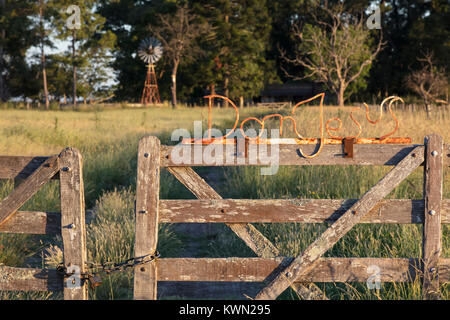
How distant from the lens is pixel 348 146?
3.65 metres

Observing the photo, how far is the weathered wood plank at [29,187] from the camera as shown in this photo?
11.8 ft

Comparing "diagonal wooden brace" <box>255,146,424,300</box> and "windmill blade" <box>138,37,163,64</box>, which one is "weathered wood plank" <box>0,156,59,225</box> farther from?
"windmill blade" <box>138,37,163,64</box>

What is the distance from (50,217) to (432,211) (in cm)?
287

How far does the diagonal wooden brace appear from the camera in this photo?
360 cm

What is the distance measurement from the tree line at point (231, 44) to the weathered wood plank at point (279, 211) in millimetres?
36268

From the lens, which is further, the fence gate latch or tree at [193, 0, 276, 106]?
tree at [193, 0, 276, 106]

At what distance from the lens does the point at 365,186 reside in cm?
688

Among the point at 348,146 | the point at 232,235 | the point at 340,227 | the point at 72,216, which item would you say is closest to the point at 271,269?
the point at 340,227

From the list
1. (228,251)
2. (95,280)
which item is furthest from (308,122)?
(95,280)

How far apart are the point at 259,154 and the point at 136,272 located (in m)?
1.27

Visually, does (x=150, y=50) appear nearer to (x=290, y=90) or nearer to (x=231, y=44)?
(x=231, y=44)

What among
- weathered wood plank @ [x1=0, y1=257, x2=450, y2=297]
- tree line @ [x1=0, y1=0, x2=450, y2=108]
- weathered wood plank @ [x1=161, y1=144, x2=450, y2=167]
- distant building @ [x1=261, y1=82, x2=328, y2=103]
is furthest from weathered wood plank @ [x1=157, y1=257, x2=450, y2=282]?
distant building @ [x1=261, y1=82, x2=328, y2=103]

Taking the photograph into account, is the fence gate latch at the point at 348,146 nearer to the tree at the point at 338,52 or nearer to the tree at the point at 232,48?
the tree at the point at 338,52

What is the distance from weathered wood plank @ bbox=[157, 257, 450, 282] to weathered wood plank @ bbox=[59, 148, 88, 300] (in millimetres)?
606
